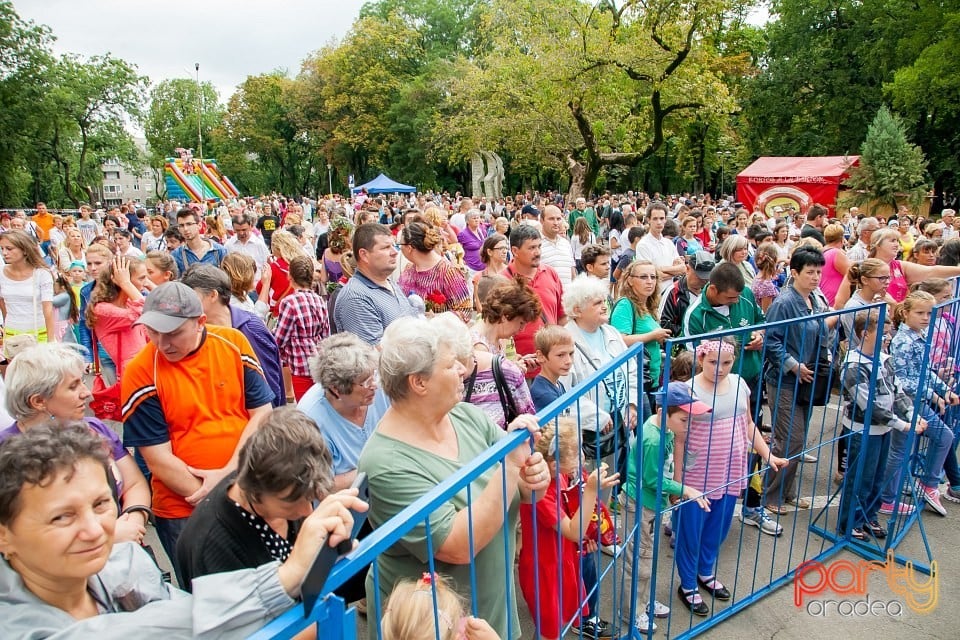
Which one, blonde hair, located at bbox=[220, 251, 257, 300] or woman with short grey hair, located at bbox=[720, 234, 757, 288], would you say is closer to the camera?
blonde hair, located at bbox=[220, 251, 257, 300]

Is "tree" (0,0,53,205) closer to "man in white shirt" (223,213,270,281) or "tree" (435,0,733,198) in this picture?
"tree" (435,0,733,198)

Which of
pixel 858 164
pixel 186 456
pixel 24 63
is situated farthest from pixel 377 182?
pixel 186 456

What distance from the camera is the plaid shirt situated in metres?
4.78

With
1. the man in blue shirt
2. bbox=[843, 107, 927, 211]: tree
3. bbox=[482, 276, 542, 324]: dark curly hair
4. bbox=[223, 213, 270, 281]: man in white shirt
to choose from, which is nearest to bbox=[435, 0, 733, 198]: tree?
bbox=[843, 107, 927, 211]: tree

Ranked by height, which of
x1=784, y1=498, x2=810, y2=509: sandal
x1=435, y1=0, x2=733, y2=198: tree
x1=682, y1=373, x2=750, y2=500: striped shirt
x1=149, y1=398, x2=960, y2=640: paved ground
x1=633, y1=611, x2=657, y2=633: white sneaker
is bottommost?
x1=149, y1=398, x2=960, y2=640: paved ground

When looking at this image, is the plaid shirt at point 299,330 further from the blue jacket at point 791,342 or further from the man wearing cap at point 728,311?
the blue jacket at point 791,342

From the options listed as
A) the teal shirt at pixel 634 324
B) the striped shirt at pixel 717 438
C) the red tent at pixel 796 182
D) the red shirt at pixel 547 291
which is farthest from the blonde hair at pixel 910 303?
the red tent at pixel 796 182

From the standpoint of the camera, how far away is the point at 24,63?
29906 mm

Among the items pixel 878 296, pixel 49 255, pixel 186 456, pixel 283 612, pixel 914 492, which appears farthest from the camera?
pixel 49 255

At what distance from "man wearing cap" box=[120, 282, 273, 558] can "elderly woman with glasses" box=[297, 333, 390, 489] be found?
0.33 m

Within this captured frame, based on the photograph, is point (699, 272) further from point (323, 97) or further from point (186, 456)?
point (323, 97)

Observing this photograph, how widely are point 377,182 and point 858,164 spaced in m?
22.0

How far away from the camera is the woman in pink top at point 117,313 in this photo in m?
4.48

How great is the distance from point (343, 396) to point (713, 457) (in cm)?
196
